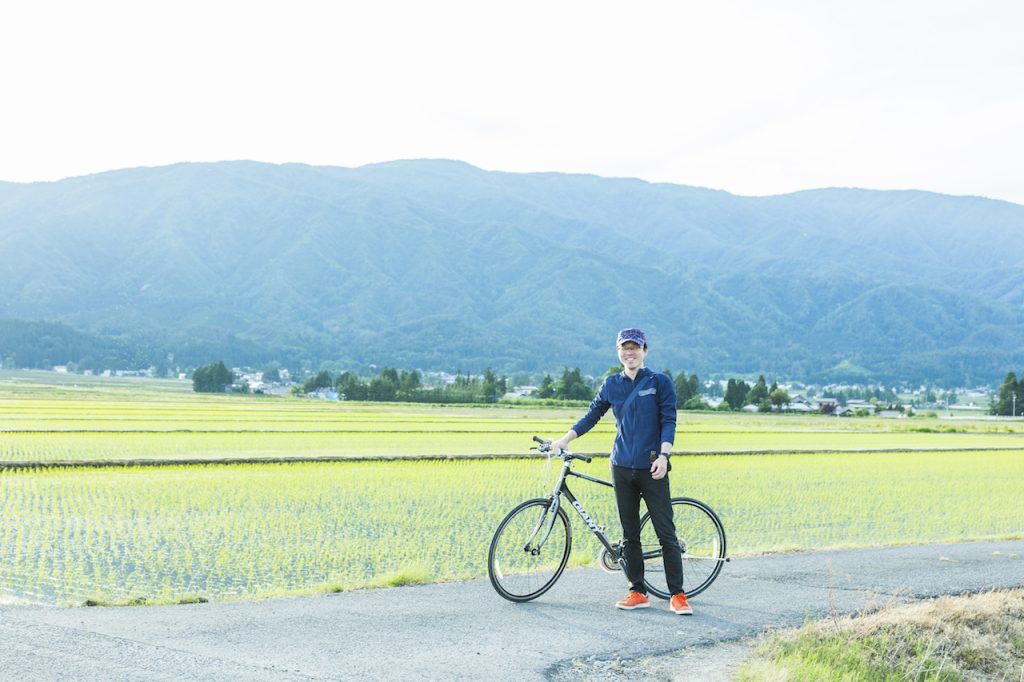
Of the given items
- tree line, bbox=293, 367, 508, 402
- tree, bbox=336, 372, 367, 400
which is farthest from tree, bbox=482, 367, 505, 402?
tree, bbox=336, 372, 367, 400

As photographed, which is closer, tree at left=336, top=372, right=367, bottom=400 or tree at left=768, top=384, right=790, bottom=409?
tree at left=336, top=372, right=367, bottom=400

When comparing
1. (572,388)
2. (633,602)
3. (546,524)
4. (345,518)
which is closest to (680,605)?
(633,602)

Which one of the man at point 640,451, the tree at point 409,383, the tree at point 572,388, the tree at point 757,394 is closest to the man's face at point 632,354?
the man at point 640,451

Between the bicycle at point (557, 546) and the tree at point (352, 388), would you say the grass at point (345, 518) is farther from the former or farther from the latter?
the tree at point (352, 388)

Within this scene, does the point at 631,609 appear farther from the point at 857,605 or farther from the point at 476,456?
the point at 476,456

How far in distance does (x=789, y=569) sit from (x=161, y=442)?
902 inches

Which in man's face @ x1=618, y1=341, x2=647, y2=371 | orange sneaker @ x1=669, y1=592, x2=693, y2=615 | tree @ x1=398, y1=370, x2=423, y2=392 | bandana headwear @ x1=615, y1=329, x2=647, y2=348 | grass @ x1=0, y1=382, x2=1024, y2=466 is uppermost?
bandana headwear @ x1=615, y1=329, x2=647, y2=348

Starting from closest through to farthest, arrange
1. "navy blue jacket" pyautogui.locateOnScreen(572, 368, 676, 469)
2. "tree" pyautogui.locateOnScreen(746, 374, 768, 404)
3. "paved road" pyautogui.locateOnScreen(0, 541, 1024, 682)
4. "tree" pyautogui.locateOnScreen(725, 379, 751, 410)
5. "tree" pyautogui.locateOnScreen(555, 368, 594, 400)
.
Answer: "paved road" pyautogui.locateOnScreen(0, 541, 1024, 682)
"navy blue jacket" pyautogui.locateOnScreen(572, 368, 676, 469)
"tree" pyautogui.locateOnScreen(555, 368, 594, 400)
"tree" pyautogui.locateOnScreen(725, 379, 751, 410)
"tree" pyautogui.locateOnScreen(746, 374, 768, 404)

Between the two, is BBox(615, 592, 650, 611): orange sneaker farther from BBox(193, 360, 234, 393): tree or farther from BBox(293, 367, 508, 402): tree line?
BBox(193, 360, 234, 393): tree

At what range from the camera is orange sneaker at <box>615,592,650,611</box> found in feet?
27.5

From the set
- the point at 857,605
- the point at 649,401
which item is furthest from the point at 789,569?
the point at 649,401

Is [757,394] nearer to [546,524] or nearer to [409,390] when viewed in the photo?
[409,390]

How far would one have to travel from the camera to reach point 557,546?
8.62 meters

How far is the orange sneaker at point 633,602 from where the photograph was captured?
839 cm
